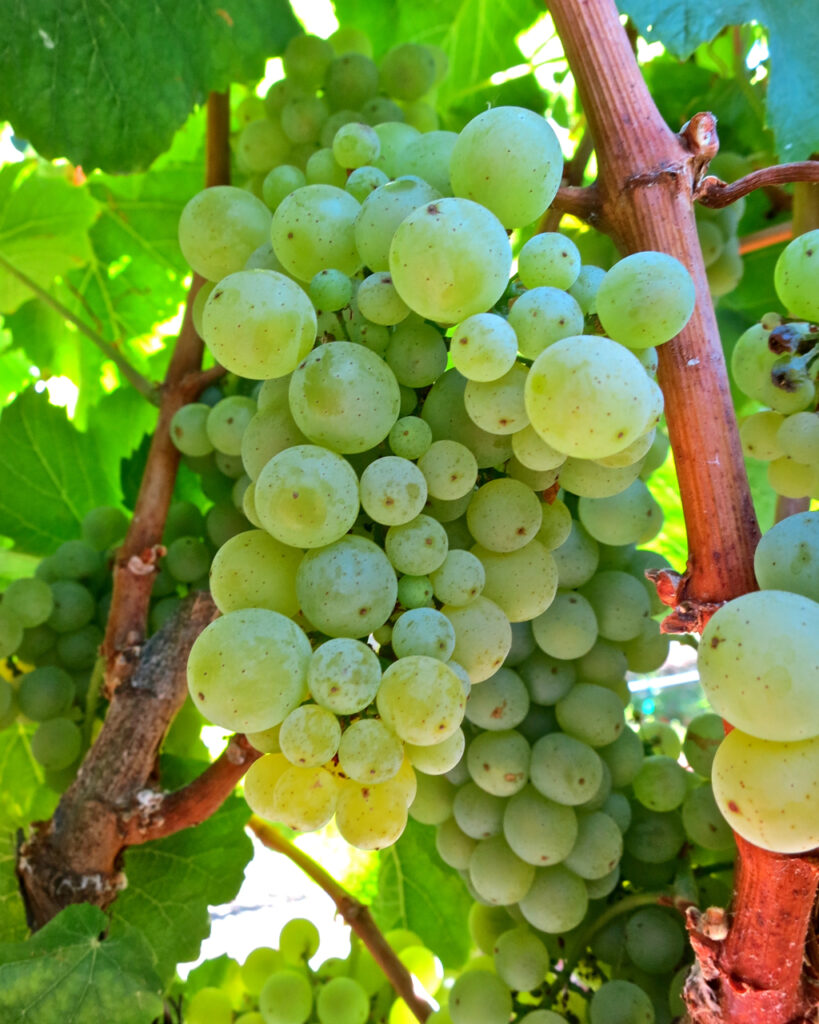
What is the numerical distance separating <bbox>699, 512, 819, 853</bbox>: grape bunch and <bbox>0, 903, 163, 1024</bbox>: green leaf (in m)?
0.47

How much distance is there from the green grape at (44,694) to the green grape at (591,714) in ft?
1.65

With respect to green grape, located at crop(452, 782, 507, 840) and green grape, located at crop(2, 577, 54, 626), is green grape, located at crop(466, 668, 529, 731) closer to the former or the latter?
green grape, located at crop(452, 782, 507, 840)

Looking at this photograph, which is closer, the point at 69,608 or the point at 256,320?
the point at 256,320

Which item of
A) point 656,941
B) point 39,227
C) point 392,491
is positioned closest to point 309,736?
point 392,491

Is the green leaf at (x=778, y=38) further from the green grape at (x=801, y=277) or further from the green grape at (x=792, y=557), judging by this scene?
the green grape at (x=792, y=557)

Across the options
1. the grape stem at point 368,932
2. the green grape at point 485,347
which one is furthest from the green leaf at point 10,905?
the green grape at point 485,347

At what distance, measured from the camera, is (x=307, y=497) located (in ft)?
1.47

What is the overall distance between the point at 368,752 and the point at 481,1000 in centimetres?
47

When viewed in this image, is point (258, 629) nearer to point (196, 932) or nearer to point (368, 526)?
point (368, 526)

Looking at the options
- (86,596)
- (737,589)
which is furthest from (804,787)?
(86,596)

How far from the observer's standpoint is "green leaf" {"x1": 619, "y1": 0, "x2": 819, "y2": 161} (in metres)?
0.79

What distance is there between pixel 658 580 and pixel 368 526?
173mm

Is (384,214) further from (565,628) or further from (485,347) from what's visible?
(565,628)

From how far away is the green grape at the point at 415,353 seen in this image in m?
0.52
